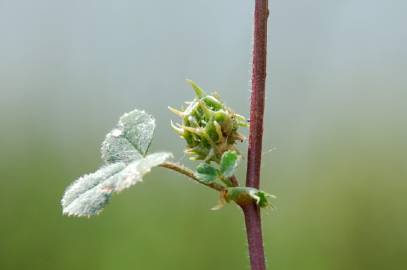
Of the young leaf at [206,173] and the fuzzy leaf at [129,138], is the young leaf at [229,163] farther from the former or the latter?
the fuzzy leaf at [129,138]

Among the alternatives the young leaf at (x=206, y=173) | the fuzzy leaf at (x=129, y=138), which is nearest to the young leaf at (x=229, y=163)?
the young leaf at (x=206, y=173)

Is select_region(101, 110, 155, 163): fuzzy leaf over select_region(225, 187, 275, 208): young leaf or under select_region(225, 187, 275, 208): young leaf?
over

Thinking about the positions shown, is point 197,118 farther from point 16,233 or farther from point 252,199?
point 16,233

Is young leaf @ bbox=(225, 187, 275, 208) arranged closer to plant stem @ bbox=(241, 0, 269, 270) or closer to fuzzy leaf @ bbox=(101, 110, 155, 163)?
plant stem @ bbox=(241, 0, 269, 270)

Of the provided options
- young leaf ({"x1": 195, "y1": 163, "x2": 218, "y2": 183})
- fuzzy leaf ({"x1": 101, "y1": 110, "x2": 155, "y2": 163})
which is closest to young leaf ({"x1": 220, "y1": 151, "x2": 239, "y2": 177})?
young leaf ({"x1": 195, "y1": 163, "x2": 218, "y2": 183})

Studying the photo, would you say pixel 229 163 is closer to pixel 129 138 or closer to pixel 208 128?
pixel 208 128

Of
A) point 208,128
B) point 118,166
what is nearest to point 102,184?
point 118,166
